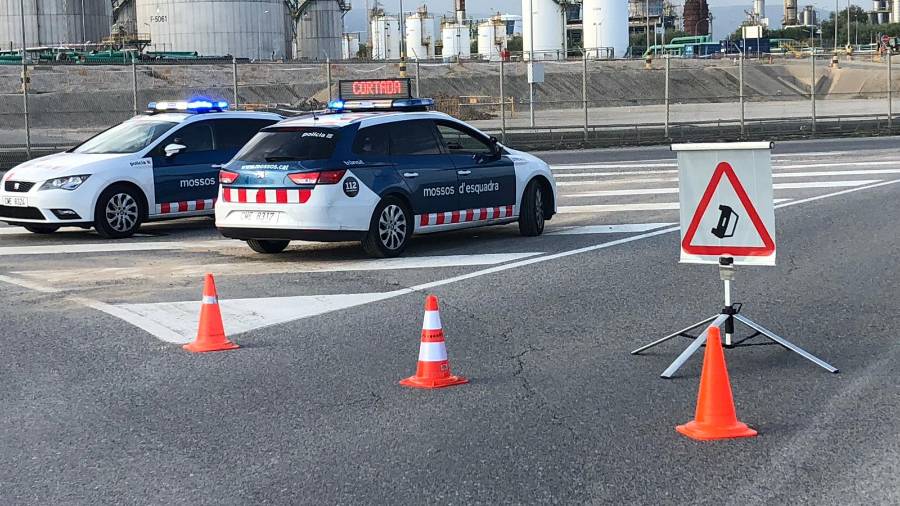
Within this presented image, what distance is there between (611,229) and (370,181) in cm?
385

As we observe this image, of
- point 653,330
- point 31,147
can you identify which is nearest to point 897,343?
point 653,330

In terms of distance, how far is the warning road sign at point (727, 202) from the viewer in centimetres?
831

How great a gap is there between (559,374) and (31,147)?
26739mm

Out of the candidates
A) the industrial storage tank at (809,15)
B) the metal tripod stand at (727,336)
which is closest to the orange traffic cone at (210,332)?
the metal tripod stand at (727,336)

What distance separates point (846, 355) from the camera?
346 inches

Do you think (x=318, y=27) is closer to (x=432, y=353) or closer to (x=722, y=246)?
(x=722, y=246)

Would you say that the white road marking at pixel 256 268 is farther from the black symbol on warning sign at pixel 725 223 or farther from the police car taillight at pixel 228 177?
the black symbol on warning sign at pixel 725 223

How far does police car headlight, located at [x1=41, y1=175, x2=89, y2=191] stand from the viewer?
15781mm

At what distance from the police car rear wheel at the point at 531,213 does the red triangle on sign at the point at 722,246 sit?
23.9 feet

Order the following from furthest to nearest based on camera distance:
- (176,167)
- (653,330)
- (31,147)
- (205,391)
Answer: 1. (31,147)
2. (176,167)
3. (653,330)
4. (205,391)

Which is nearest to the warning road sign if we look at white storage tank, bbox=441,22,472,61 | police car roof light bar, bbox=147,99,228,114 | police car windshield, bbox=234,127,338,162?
police car windshield, bbox=234,127,338,162

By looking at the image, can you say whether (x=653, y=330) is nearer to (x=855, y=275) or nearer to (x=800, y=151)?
(x=855, y=275)

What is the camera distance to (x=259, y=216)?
13.8 meters

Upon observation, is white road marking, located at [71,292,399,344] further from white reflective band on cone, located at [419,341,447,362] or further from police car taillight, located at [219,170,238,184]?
police car taillight, located at [219,170,238,184]
